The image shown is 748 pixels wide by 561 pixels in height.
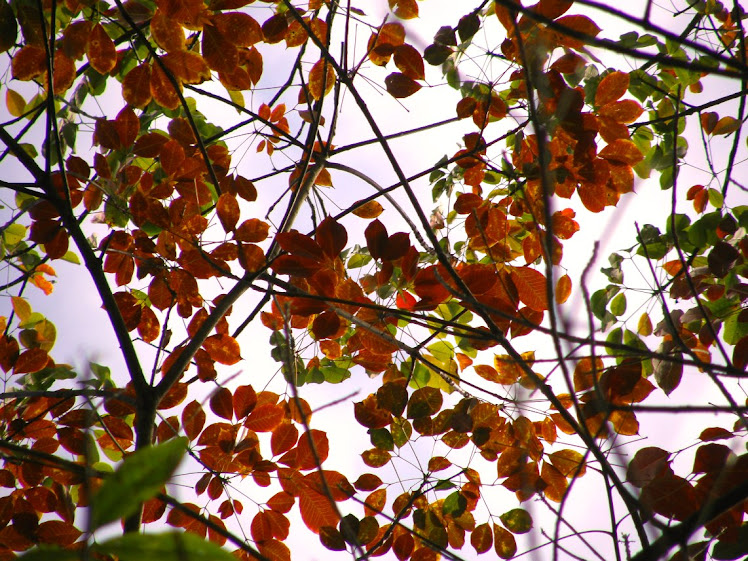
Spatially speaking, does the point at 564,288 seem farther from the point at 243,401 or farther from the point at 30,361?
the point at 30,361

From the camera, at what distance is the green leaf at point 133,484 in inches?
10.9

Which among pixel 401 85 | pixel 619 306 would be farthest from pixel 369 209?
pixel 619 306

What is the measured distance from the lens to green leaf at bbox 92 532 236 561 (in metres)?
0.27

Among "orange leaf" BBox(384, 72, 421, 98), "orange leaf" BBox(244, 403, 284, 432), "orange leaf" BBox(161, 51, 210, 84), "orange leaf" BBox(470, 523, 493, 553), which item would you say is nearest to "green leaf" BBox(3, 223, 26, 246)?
"orange leaf" BBox(161, 51, 210, 84)

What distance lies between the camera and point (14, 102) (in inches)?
62.8

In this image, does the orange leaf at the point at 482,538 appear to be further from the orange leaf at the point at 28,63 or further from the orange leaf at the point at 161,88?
the orange leaf at the point at 28,63

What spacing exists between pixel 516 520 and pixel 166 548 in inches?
50.3

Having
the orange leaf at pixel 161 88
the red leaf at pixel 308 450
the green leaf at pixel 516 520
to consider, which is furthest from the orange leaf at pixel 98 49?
the green leaf at pixel 516 520

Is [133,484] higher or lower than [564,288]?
lower

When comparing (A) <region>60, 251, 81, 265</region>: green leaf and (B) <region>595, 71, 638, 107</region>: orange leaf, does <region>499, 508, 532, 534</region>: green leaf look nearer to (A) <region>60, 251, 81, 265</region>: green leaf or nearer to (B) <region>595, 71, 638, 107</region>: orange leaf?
(B) <region>595, 71, 638, 107</region>: orange leaf

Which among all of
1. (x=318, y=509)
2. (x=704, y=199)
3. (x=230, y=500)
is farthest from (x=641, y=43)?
(x=230, y=500)

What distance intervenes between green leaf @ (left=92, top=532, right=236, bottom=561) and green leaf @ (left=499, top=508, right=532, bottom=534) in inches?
49.3

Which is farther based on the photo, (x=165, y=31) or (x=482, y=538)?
(x=482, y=538)

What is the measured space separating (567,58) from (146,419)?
126 centimetres
